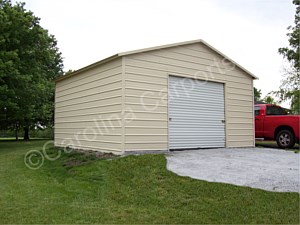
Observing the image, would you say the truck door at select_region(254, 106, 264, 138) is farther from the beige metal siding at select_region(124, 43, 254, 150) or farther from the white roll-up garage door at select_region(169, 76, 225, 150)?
the white roll-up garage door at select_region(169, 76, 225, 150)

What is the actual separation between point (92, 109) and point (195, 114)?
3.35 meters

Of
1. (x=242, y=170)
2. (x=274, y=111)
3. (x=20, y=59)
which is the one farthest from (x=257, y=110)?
(x=20, y=59)

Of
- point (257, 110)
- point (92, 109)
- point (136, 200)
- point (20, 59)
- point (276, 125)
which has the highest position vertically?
point (20, 59)

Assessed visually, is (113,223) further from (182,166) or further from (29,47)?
(29,47)

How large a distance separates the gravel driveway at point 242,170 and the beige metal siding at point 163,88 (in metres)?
1.10

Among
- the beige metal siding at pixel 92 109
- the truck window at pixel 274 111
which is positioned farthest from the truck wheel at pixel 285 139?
the beige metal siding at pixel 92 109

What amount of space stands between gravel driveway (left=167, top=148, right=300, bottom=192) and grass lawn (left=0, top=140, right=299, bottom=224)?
33 centimetres

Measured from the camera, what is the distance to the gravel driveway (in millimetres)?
4738

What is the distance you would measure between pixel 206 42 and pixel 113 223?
24.1 ft

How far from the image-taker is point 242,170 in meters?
5.75

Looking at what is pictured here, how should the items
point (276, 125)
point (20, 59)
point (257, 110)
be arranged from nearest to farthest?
point (276, 125) < point (257, 110) < point (20, 59)

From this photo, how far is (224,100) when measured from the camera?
995 centimetres

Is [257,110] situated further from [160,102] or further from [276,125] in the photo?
[160,102]

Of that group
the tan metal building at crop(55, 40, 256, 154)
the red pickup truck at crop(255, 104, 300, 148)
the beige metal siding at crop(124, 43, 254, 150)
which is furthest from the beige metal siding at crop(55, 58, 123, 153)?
the red pickup truck at crop(255, 104, 300, 148)
